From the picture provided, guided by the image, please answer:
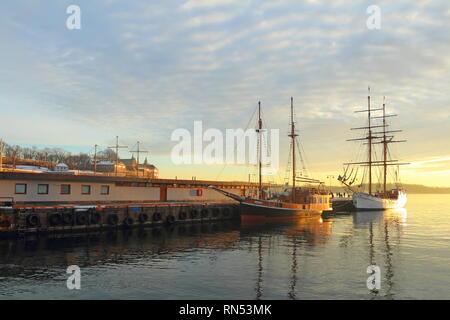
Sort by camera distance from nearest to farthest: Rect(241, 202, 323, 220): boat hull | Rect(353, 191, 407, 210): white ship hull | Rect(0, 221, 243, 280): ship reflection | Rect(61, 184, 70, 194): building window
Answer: Rect(0, 221, 243, 280): ship reflection → Rect(61, 184, 70, 194): building window → Rect(241, 202, 323, 220): boat hull → Rect(353, 191, 407, 210): white ship hull

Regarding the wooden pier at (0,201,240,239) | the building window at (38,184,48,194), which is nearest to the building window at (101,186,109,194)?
the wooden pier at (0,201,240,239)

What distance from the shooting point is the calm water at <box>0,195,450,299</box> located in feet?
62.3

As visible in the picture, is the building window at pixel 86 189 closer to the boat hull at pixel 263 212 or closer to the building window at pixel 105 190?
the building window at pixel 105 190

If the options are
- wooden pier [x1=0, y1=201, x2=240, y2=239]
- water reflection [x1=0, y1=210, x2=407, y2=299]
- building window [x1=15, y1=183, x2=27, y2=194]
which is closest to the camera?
water reflection [x1=0, y1=210, x2=407, y2=299]

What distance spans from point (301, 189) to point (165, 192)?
84.2 feet

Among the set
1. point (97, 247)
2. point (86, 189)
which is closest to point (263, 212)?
point (86, 189)

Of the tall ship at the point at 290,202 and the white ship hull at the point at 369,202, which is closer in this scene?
the tall ship at the point at 290,202

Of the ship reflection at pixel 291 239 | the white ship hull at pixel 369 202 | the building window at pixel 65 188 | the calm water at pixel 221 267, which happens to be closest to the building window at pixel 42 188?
the building window at pixel 65 188

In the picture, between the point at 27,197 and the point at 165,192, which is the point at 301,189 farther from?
the point at 27,197

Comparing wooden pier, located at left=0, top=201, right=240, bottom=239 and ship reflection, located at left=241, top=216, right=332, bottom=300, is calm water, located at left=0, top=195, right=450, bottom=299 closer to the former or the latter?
ship reflection, located at left=241, top=216, right=332, bottom=300

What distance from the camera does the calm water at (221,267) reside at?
19.0 m
